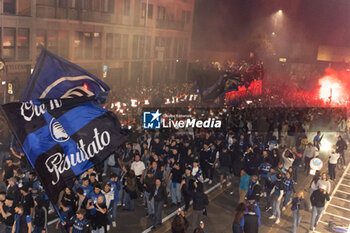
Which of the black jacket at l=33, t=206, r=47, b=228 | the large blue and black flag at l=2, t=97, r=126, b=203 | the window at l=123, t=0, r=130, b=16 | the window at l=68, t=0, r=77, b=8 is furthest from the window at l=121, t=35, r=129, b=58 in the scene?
the large blue and black flag at l=2, t=97, r=126, b=203

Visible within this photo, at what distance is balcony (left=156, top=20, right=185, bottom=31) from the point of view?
143ft

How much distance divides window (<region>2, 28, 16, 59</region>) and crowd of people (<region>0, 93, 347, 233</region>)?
1346 cm

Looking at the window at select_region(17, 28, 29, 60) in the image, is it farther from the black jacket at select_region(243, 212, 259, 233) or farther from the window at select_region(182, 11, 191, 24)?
the window at select_region(182, 11, 191, 24)

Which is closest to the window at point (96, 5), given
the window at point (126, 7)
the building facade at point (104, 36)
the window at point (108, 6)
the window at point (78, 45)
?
the building facade at point (104, 36)

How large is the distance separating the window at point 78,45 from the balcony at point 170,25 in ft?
39.0

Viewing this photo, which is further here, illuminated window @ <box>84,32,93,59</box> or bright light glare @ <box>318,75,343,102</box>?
bright light glare @ <box>318,75,343,102</box>

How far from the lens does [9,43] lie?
2625 centimetres

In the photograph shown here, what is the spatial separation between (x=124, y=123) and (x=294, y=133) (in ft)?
25.3

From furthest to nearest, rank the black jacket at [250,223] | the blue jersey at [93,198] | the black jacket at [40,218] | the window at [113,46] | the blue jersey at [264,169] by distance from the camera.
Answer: the window at [113,46] < the blue jersey at [264,169] < the blue jersey at [93,198] < the black jacket at [40,218] < the black jacket at [250,223]

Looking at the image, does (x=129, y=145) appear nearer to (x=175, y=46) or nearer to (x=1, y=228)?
(x=1, y=228)

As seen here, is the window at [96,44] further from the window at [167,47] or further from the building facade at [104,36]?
the window at [167,47]

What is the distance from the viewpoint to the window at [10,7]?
25656 mm

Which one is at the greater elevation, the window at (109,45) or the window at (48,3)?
the window at (48,3)

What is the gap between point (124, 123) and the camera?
1752 cm
